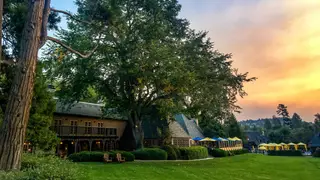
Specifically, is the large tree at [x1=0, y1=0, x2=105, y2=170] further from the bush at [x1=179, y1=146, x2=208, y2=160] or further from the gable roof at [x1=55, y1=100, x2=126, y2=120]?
the bush at [x1=179, y1=146, x2=208, y2=160]

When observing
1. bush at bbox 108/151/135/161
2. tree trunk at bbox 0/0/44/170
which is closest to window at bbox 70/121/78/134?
bush at bbox 108/151/135/161

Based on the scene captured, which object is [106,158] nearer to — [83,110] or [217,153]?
[83,110]

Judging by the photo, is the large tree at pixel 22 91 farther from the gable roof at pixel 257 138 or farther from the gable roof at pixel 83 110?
the gable roof at pixel 257 138

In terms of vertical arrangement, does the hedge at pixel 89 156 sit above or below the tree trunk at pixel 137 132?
below

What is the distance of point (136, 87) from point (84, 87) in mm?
5716

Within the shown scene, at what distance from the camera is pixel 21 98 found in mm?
7023

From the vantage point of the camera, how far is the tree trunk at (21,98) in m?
6.63

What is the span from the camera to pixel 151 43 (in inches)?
842

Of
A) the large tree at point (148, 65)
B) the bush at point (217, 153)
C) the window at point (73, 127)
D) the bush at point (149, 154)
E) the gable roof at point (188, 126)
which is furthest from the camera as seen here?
the gable roof at point (188, 126)

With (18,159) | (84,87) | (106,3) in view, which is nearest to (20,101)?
(18,159)

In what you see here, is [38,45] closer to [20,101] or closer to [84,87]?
[20,101]

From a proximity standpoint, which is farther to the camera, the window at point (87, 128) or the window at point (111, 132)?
the window at point (111, 132)

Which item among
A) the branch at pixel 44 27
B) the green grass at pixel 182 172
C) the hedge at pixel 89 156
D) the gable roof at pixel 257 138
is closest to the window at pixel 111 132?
the hedge at pixel 89 156

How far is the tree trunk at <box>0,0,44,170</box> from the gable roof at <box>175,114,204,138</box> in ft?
123
